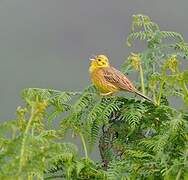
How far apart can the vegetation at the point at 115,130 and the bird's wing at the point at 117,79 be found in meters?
0.07

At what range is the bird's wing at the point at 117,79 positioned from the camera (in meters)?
2.71

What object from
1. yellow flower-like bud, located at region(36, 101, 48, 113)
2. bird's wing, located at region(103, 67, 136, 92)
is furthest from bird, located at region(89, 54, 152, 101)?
yellow flower-like bud, located at region(36, 101, 48, 113)

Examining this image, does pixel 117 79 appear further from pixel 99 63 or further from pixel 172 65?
pixel 172 65

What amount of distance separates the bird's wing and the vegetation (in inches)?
2.7

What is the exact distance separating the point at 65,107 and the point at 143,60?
15.6 inches

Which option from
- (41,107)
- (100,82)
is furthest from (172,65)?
(100,82)

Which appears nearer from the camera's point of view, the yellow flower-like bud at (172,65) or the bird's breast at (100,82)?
the yellow flower-like bud at (172,65)

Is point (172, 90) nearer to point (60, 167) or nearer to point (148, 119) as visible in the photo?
point (148, 119)

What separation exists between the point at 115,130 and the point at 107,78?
63 cm

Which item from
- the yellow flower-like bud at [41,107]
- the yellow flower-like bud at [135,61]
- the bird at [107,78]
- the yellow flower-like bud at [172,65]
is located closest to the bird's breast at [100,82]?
the bird at [107,78]

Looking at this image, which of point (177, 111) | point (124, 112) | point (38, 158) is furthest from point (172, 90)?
point (38, 158)

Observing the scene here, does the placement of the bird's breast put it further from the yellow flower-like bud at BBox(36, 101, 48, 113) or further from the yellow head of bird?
the yellow flower-like bud at BBox(36, 101, 48, 113)

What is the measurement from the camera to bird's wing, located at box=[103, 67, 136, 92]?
2710 mm

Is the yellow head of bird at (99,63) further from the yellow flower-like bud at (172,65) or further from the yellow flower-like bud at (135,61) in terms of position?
the yellow flower-like bud at (172,65)
